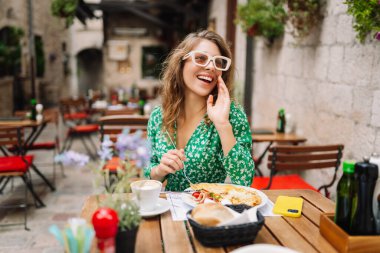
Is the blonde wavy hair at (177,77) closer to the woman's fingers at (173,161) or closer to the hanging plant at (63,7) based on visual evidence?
the woman's fingers at (173,161)

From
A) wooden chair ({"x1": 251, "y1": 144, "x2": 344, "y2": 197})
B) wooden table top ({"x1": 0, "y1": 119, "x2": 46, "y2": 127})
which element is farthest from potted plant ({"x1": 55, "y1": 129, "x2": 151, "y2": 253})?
wooden table top ({"x1": 0, "y1": 119, "x2": 46, "y2": 127})

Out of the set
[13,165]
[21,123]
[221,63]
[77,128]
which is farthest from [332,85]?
[77,128]

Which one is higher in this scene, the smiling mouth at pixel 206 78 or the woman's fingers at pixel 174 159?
the smiling mouth at pixel 206 78

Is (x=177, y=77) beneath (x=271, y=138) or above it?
above

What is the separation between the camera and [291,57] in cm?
396

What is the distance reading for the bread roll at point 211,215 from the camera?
108cm

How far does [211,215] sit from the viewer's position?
1.09m

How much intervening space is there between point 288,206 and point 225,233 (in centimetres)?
45

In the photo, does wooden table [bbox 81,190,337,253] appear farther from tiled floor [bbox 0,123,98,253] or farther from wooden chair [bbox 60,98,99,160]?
wooden chair [bbox 60,98,99,160]

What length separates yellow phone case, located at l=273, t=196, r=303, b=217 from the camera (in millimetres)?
1357

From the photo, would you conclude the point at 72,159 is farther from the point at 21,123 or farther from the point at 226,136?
the point at 21,123

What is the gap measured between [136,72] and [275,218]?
503 inches

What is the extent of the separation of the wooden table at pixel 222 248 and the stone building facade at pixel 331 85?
4.86ft

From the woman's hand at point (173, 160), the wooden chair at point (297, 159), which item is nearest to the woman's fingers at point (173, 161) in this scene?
the woman's hand at point (173, 160)
